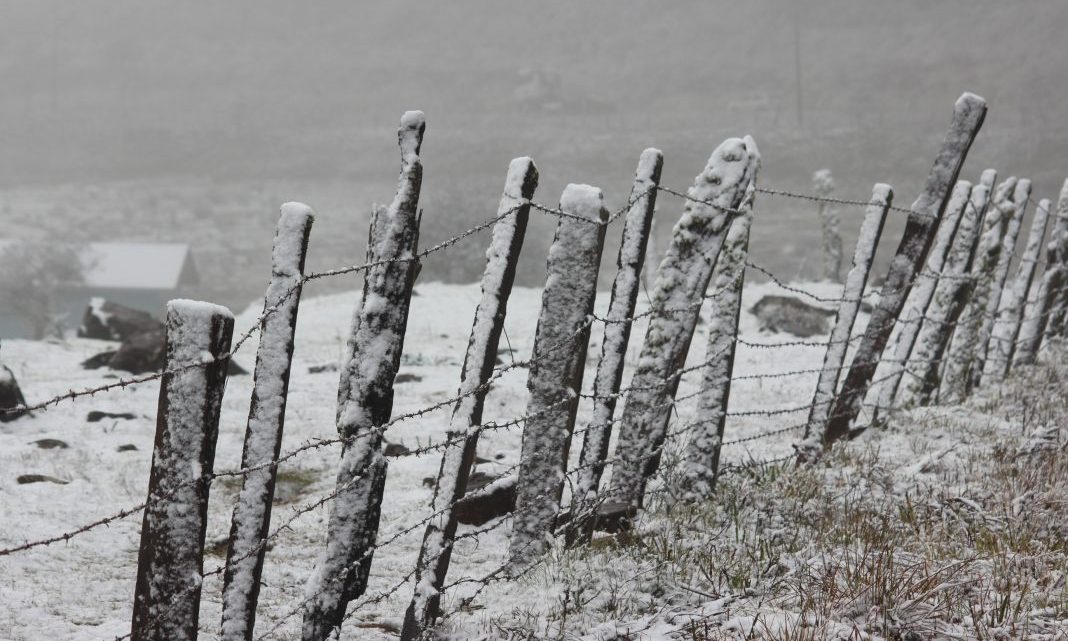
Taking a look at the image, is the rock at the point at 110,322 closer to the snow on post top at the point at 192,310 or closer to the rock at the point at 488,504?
the rock at the point at 488,504

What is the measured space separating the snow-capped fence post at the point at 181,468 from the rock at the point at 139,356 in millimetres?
8361

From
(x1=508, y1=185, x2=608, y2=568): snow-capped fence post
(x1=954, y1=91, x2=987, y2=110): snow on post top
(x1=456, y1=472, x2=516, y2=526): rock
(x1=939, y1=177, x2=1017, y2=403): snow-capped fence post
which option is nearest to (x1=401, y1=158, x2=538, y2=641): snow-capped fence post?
(x1=508, y1=185, x2=608, y2=568): snow-capped fence post

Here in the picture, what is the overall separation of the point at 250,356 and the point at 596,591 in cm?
1073

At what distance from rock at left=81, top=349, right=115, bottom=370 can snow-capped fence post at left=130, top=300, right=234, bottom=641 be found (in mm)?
9188

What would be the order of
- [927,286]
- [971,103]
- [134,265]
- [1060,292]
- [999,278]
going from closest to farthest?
[971,103] → [927,286] → [999,278] → [1060,292] → [134,265]

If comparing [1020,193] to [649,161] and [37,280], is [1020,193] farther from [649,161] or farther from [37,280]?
[37,280]

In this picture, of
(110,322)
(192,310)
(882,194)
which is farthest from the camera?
(110,322)

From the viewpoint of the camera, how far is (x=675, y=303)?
165 inches

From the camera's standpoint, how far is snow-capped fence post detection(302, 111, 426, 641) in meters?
2.98

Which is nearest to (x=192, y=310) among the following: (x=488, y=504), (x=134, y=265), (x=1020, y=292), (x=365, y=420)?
(x=365, y=420)

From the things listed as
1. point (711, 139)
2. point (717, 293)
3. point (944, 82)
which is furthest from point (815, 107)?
point (717, 293)

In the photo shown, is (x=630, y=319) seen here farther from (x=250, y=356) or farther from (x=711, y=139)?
(x=711, y=139)

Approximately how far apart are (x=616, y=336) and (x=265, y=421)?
191 centimetres

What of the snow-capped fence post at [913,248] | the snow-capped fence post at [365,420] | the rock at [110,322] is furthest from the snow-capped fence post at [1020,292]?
the rock at [110,322]
